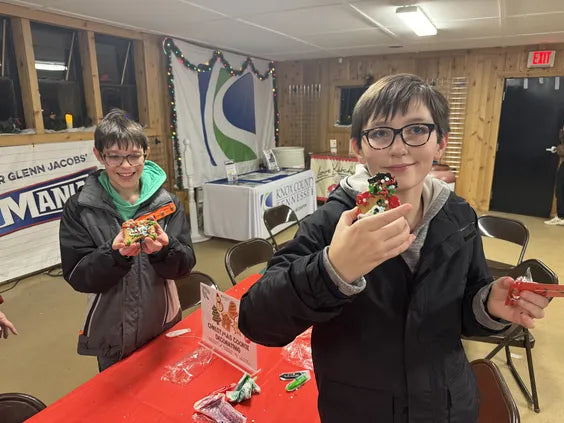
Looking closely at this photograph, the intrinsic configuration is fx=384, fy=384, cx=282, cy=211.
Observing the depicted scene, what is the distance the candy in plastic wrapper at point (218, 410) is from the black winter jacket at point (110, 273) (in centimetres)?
45

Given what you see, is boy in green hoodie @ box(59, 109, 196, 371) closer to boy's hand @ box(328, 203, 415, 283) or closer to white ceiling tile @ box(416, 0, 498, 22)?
boy's hand @ box(328, 203, 415, 283)

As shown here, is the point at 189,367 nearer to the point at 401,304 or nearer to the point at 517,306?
the point at 401,304

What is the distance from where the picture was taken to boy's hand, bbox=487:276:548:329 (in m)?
0.74

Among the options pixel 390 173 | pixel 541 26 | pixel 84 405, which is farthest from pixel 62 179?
pixel 541 26

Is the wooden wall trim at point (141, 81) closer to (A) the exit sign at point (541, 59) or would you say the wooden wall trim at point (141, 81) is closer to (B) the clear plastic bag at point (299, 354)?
(B) the clear plastic bag at point (299, 354)

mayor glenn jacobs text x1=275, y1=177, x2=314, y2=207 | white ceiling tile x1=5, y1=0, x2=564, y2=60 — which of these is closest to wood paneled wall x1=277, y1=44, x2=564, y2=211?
white ceiling tile x1=5, y1=0, x2=564, y2=60

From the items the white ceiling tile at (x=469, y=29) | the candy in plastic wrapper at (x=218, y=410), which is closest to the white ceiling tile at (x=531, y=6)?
the white ceiling tile at (x=469, y=29)

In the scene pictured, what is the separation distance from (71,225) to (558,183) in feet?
19.6

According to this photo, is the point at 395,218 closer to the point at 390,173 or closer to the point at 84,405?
the point at 390,173

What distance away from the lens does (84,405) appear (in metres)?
1.12

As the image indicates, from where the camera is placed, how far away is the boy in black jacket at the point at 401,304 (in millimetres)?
761

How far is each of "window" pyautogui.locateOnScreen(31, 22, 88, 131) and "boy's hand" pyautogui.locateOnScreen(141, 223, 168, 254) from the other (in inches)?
124

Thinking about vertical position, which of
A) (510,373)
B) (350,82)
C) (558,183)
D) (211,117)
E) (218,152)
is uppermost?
(350,82)

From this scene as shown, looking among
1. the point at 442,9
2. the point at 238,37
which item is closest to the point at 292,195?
the point at 238,37
